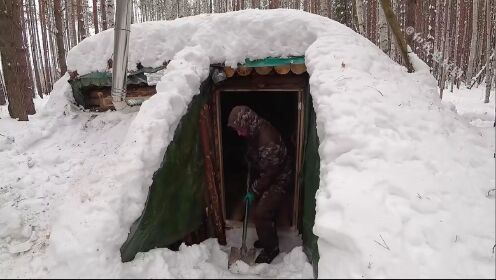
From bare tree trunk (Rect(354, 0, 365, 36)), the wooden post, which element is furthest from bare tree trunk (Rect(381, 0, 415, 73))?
bare tree trunk (Rect(354, 0, 365, 36))

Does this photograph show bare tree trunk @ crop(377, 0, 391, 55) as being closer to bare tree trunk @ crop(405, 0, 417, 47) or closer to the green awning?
bare tree trunk @ crop(405, 0, 417, 47)

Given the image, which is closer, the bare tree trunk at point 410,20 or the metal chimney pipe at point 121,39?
the metal chimney pipe at point 121,39

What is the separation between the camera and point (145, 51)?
4.92m

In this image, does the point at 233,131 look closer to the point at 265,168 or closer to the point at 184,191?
the point at 265,168

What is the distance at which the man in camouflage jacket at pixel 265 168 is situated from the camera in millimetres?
4234

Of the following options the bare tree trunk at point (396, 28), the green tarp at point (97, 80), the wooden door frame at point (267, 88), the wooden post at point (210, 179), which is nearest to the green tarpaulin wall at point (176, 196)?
the wooden post at point (210, 179)

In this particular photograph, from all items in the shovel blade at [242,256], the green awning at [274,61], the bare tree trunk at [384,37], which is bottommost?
the shovel blade at [242,256]

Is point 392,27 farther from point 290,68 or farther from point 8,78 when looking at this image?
point 8,78

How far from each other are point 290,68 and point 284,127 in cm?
291

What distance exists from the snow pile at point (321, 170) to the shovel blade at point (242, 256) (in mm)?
422

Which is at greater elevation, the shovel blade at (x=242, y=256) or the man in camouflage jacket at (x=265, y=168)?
the man in camouflage jacket at (x=265, y=168)

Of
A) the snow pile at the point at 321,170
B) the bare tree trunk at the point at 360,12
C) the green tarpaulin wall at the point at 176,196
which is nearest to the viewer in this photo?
the snow pile at the point at 321,170

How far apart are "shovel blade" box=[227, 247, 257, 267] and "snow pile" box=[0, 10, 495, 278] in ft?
1.38

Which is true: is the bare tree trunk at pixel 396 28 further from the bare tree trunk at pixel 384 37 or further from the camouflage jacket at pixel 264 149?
the bare tree trunk at pixel 384 37
